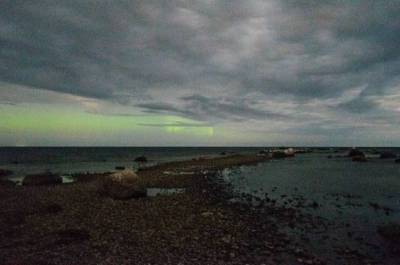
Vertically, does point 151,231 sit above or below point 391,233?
above

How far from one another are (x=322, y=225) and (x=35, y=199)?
2090cm

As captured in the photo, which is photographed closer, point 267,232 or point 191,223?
point 267,232

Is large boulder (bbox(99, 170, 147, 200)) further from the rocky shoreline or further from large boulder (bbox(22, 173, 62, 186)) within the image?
large boulder (bbox(22, 173, 62, 186))

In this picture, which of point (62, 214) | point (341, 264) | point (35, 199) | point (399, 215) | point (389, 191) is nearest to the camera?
point (341, 264)

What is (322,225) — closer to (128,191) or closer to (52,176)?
(128,191)

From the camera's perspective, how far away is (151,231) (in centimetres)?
1653

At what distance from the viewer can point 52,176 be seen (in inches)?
1517

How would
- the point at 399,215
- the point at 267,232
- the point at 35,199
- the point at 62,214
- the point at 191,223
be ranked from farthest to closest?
the point at 35,199 → the point at 399,215 → the point at 62,214 → the point at 191,223 → the point at 267,232

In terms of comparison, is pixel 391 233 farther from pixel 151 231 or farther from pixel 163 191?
pixel 163 191

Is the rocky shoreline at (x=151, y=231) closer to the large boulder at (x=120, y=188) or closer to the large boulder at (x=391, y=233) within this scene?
the large boulder at (x=120, y=188)

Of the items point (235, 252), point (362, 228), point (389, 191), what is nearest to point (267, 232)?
point (235, 252)

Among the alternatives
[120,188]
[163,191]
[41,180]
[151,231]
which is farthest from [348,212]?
[41,180]

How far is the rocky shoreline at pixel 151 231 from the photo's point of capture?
12.9m

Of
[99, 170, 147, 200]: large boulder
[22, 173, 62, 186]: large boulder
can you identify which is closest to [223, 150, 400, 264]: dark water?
[99, 170, 147, 200]: large boulder
